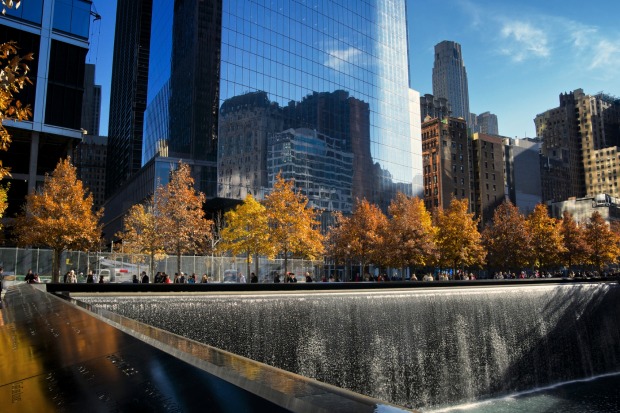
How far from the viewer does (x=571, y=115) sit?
198m

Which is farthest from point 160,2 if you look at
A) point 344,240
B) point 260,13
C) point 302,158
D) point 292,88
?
point 344,240

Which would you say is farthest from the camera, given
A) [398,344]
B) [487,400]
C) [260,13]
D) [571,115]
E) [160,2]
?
[571,115]

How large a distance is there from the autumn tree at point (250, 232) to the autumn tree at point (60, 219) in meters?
13.4

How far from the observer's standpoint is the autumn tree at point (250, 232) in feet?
156

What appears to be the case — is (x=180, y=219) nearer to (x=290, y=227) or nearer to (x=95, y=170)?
(x=290, y=227)

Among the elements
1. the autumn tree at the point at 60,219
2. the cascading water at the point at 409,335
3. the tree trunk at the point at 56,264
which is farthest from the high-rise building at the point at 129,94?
the cascading water at the point at 409,335

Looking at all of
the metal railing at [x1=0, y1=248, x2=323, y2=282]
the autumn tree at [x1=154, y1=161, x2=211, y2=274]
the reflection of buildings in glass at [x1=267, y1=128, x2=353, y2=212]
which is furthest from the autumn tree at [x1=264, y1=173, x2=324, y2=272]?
the reflection of buildings in glass at [x1=267, y1=128, x2=353, y2=212]

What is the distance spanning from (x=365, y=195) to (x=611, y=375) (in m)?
60.1

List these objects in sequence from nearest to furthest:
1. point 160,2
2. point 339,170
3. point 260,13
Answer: point 260,13
point 339,170
point 160,2

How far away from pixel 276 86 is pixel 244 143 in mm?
10151

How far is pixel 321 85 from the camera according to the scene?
7956 cm

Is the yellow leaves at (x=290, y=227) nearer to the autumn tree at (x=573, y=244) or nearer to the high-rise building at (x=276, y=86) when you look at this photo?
the high-rise building at (x=276, y=86)

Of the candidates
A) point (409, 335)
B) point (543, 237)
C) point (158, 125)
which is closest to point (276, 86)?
point (158, 125)

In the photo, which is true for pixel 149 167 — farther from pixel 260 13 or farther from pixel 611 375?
pixel 611 375
